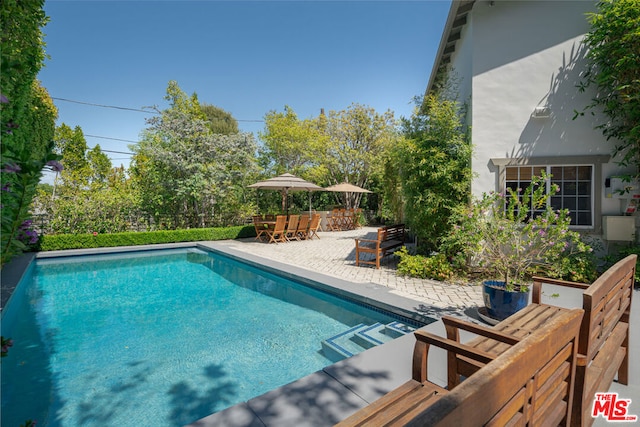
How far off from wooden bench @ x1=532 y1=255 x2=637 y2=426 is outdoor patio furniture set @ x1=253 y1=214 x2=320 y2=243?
10.5m

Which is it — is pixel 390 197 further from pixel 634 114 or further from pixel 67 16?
pixel 67 16

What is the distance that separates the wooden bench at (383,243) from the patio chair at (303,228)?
453 cm

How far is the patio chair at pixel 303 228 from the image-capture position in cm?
1311

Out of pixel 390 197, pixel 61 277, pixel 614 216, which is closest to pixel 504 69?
pixel 614 216

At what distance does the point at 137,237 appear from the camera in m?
11.9

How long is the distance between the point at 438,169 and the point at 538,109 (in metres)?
2.38

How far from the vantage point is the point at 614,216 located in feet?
20.1

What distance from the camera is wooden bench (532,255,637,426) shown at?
1646 mm

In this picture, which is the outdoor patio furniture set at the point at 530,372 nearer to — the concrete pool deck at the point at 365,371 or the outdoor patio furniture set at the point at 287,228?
the concrete pool deck at the point at 365,371

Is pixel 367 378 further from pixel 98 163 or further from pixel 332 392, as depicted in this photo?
pixel 98 163

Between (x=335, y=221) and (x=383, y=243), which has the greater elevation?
(x=335, y=221)

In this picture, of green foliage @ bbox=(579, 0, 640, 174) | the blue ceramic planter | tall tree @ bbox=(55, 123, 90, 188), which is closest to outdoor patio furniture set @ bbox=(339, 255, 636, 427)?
the blue ceramic planter

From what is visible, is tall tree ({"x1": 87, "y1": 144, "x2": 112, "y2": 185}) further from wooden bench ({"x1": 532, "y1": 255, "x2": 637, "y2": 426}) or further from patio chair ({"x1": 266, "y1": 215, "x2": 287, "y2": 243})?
wooden bench ({"x1": 532, "y1": 255, "x2": 637, "y2": 426})

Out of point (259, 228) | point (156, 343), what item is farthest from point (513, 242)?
point (259, 228)
